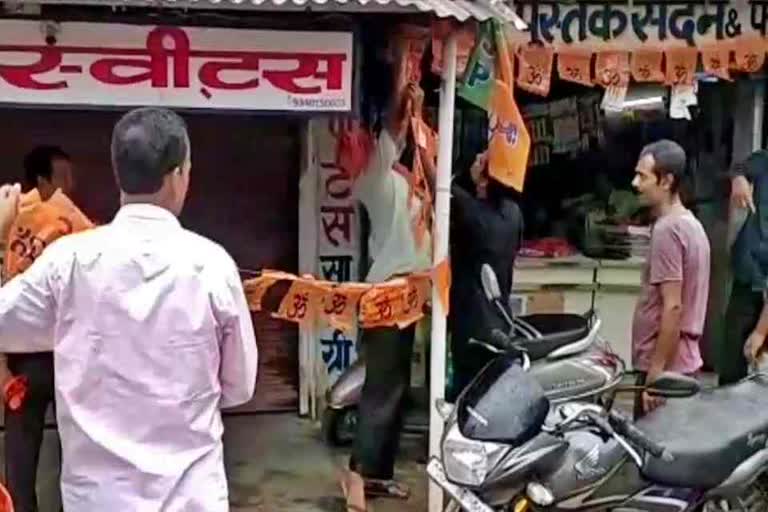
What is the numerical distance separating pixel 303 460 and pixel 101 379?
4.46 m

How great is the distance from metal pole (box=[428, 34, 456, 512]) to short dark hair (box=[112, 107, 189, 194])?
3.00 meters

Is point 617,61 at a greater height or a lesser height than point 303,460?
greater

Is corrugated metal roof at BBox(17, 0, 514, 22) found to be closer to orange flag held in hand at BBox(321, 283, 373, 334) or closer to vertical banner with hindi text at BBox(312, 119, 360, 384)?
orange flag held in hand at BBox(321, 283, 373, 334)

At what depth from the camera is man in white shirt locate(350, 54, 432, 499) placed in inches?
249

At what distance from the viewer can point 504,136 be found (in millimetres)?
6492

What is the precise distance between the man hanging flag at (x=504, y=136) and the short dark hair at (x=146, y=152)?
137 inches

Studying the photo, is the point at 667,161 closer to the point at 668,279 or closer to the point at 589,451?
the point at 668,279

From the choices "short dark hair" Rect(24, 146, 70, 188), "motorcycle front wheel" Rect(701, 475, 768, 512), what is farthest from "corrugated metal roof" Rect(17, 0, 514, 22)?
"motorcycle front wheel" Rect(701, 475, 768, 512)

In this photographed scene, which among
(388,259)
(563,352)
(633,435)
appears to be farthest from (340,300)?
(633,435)

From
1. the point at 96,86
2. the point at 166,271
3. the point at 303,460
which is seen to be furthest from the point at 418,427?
the point at 166,271

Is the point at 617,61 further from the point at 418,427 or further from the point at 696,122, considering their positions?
the point at 418,427

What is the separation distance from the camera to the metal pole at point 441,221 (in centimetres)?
606

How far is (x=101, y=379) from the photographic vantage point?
3.06 m

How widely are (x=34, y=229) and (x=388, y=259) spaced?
158 cm
